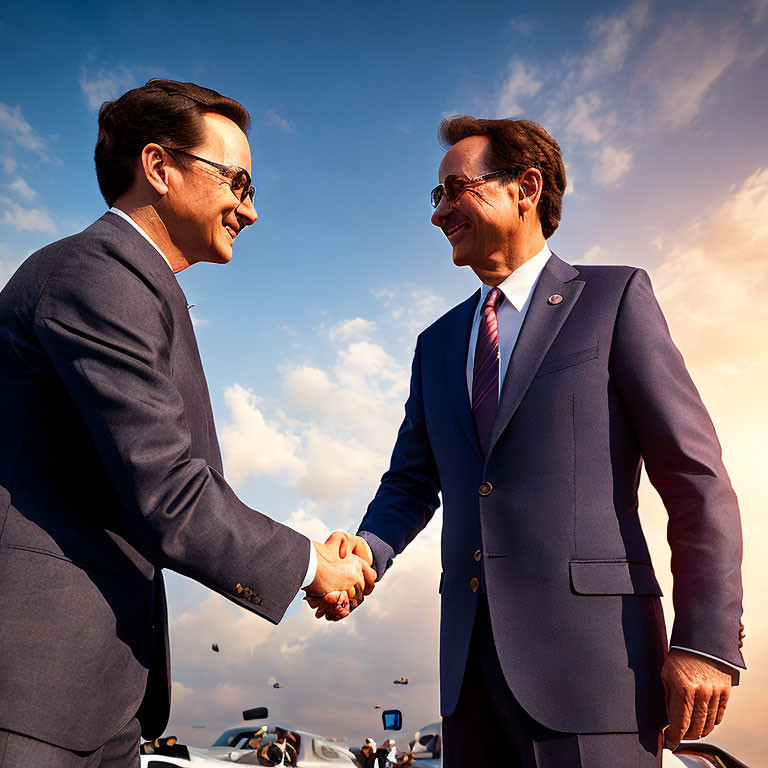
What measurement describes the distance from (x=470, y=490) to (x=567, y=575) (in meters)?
0.44

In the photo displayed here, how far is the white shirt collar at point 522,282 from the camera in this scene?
9.14 ft

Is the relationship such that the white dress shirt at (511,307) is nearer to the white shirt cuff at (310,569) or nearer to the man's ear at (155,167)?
the white shirt cuff at (310,569)

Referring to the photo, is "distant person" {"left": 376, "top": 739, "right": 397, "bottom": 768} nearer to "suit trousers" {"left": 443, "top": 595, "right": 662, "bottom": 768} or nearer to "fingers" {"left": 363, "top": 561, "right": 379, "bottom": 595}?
"fingers" {"left": 363, "top": 561, "right": 379, "bottom": 595}

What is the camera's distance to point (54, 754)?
166 centimetres

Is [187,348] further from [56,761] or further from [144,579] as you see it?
[56,761]

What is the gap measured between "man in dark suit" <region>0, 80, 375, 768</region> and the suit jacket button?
60 cm

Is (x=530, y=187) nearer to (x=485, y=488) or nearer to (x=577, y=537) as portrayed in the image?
(x=485, y=488)

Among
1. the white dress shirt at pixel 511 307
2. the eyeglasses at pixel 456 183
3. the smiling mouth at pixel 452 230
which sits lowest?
the white dress shirt at pixel 511 307

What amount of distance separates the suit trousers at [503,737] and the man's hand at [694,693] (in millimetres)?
89

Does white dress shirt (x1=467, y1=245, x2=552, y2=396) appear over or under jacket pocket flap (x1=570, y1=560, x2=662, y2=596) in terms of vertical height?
over

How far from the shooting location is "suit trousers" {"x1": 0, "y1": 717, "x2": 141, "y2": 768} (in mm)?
1594

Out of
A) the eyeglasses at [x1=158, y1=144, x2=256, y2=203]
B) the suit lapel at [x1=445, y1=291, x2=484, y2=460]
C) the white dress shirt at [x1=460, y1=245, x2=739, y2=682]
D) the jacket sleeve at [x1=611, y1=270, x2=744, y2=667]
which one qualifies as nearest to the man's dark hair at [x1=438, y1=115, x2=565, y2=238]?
the white dress shirt at [x1=460, y1=245, x2=739, y2=682]

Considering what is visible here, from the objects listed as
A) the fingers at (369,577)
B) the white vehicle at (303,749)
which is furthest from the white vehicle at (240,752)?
the fingers at (369,577)

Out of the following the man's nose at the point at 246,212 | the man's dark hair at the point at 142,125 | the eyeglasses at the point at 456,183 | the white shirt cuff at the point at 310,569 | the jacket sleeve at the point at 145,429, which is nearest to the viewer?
the jacket sleeve at the point at 145,429
